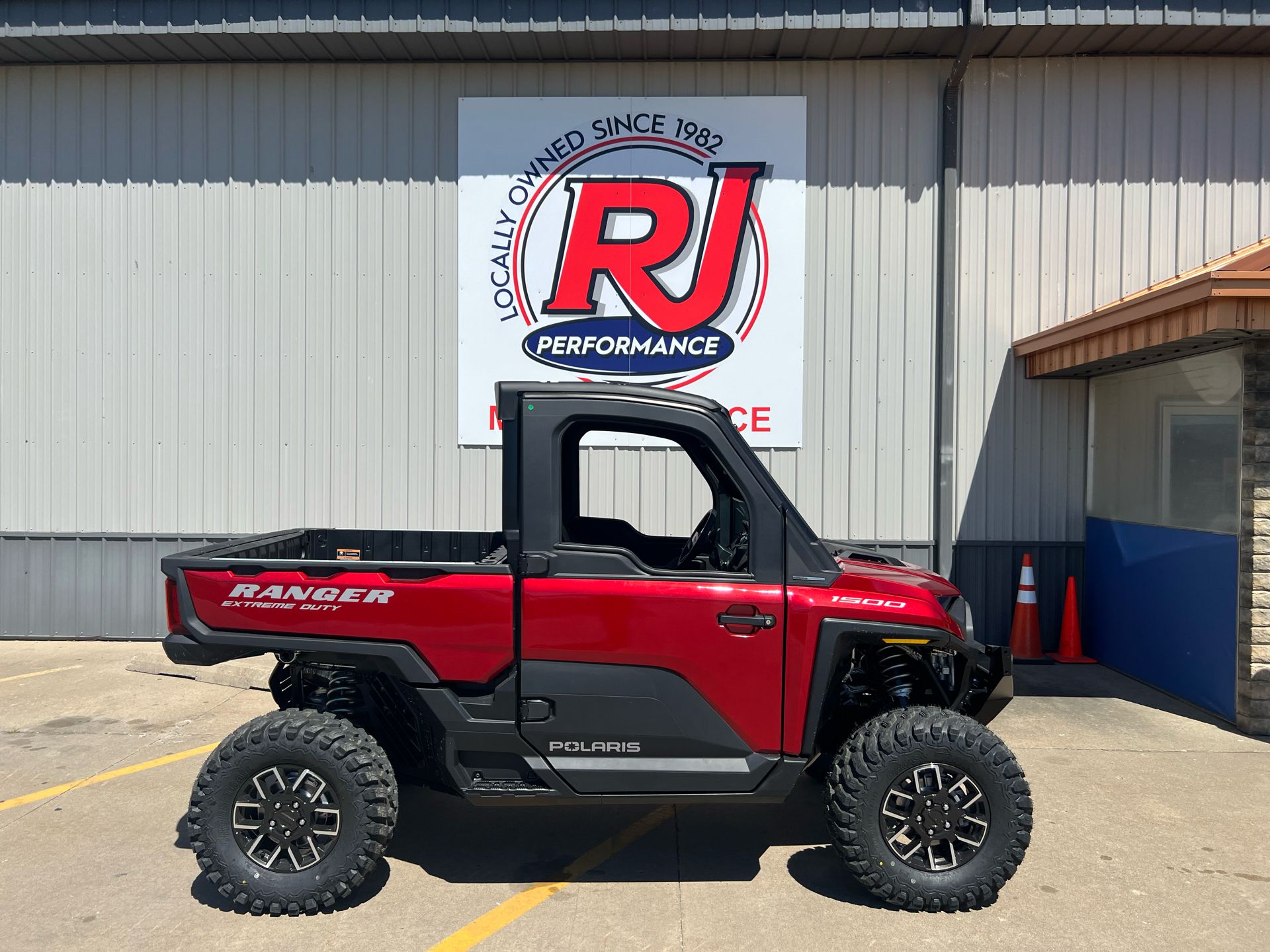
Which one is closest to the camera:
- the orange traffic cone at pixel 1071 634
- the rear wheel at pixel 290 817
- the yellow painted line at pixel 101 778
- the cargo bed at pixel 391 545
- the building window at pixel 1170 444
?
the rear wheel at pixel 290 817

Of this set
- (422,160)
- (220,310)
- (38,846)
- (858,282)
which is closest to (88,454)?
(220,310)

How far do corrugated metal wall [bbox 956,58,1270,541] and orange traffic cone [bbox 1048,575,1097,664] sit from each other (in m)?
0.58

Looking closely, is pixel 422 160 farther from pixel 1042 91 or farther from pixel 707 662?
pixel 707 662

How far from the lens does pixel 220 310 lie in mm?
8750

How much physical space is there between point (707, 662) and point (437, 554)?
213 cm

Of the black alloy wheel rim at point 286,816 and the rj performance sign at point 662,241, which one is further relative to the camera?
the rj performance sign at point 662,241

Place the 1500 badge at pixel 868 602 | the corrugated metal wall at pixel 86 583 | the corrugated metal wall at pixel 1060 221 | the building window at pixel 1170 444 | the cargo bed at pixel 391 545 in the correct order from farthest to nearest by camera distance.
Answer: the corrugated metal wall at pixel 86 583
the corrugated metal wall at pixel 1060 221
the building window at pixel 1170 444
the cargo bed at pixel 391 545
the 1500 badge at pixel 868 602

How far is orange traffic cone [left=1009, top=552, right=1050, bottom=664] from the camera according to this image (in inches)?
329

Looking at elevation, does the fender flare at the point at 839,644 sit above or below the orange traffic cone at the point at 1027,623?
above

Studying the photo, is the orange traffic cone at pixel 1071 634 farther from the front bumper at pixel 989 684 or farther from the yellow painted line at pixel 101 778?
the yellow painted line at pixel 101 778

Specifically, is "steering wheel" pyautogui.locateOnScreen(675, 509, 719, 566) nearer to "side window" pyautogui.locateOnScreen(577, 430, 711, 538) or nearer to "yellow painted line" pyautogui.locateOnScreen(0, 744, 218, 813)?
"yellow painted line" pyautogui.locateOnScreen(0, 744, 218, 813)

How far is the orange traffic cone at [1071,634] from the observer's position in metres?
8.34

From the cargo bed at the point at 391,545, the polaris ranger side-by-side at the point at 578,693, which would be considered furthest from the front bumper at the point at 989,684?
the cargo bed at the point at 391,545

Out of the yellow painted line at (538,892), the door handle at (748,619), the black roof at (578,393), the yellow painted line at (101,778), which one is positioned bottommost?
the yellow painted line at (538,892)
